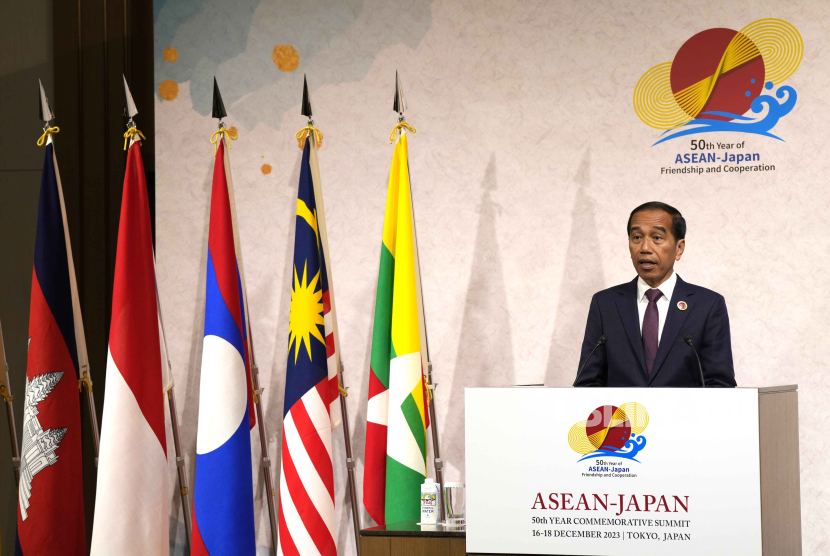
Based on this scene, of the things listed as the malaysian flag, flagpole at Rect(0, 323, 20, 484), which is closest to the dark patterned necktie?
the malaysian flag

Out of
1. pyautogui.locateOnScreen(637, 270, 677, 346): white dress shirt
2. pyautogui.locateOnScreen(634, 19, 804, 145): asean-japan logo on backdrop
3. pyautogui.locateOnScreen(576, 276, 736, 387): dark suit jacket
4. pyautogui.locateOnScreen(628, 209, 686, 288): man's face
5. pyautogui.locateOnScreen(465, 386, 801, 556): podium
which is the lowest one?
pyautogui.locateOnScreen(465, 386, 801, 556): podium

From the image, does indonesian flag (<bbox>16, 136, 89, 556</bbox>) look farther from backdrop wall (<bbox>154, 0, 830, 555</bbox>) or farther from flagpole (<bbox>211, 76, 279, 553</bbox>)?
backdrop wall (<bbox>154, 0, 830, 555</bbox>)

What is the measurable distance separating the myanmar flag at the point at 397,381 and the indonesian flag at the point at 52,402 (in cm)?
127

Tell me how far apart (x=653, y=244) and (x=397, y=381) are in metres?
1.26

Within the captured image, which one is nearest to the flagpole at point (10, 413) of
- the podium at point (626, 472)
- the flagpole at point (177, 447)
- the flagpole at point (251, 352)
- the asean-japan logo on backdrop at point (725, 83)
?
the flagpole at point (177, 447)

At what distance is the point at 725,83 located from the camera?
12.9 ft

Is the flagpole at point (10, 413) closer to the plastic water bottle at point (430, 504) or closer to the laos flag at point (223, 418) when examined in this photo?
the laos flag at point (223, 418)

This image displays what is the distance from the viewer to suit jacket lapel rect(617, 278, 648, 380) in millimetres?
3062

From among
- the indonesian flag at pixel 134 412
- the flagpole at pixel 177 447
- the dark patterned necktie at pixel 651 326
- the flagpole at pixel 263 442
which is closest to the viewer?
the dark patterned necktie at pixel 651 326

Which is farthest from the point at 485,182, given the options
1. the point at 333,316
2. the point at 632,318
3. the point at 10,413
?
the point at 10,413

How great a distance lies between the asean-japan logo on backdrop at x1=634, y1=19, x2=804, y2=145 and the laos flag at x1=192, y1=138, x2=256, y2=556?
2.13 metres

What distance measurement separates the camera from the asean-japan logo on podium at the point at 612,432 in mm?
2309

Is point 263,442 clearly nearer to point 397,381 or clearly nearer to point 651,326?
point 397,381

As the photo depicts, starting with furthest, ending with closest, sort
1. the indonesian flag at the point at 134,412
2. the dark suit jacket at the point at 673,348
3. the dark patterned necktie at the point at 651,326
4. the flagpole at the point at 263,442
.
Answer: the flagpole at the point at 263,442 → the indonesian flag at the point at 134,412 → the dark patterned necktie at the point at 651,326 → the dark suit jacket at the point at 673,348
